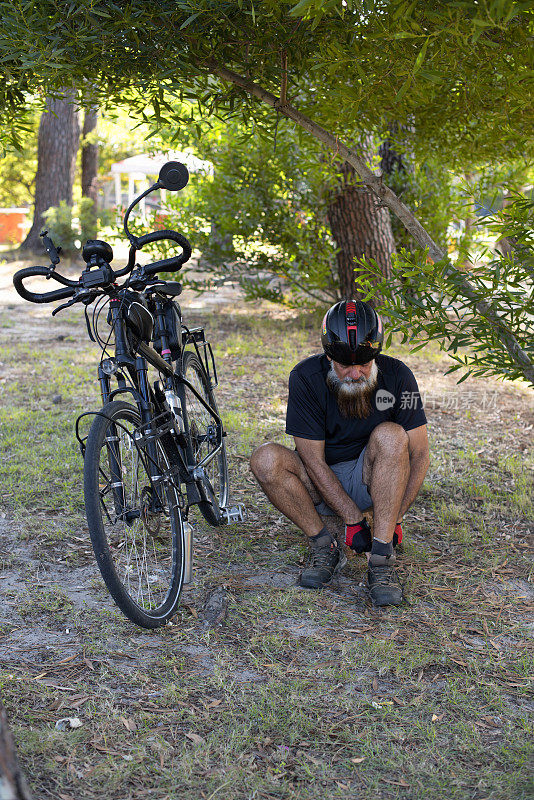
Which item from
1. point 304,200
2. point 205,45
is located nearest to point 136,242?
point 205,45

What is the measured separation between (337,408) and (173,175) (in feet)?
4.55

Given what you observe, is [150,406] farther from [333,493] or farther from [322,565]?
[322,565]

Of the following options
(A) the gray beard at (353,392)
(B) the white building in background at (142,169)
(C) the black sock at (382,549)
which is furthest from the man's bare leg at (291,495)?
(B) the white building in background at (142,169)

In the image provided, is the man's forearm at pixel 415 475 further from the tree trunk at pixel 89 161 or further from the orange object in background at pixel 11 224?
the orange object in background at pixel 11 224

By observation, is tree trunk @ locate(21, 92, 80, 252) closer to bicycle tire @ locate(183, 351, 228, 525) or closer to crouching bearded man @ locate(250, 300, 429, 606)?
bicycle tire @ locate(183, 351, 228, 525)

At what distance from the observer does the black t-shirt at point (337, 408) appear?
3.91 m

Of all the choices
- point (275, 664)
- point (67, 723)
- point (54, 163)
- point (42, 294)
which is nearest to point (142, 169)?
point (54, 163)

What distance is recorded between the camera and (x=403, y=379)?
393cm

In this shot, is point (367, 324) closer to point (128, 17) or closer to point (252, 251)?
point (128, 17)

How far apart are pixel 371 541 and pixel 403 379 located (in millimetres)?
810

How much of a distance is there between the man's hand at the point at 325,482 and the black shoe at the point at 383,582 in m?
0.24

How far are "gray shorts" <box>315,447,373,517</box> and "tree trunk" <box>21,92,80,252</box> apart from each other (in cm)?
1335

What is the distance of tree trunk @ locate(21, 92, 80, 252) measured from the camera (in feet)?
51.3

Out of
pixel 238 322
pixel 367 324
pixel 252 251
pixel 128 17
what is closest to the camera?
pixel 128 17
